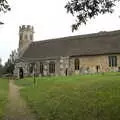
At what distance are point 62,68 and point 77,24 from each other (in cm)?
4143

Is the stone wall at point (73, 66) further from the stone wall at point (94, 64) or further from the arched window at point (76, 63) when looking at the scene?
the arched window at point (76, 63)

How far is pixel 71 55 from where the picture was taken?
54125 millimetres

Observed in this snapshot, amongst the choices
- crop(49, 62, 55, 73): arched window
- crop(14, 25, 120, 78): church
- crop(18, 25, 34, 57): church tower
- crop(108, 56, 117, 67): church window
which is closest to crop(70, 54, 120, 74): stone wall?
crop(14, 25, 120, 78): church

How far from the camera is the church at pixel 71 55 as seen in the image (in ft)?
164

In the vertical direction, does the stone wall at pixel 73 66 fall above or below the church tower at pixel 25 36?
below

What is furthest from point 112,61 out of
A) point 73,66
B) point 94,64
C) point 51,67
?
point 51,67

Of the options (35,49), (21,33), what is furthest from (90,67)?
(21,33)

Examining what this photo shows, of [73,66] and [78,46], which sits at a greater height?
[78,46]

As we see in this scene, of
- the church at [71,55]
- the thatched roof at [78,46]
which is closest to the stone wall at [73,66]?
the church at [71,55]

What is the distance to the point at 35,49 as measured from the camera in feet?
213

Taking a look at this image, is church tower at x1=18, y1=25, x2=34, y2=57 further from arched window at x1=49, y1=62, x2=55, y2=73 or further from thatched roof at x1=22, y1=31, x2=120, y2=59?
arched window at x1=49, y1=62, x2=55, y2=73

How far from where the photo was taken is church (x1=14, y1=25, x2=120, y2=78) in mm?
50000

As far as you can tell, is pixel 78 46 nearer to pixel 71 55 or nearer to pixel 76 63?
pixel 71 55

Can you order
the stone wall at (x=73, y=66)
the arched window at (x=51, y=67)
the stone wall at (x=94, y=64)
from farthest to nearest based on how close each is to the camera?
the arched window at (x=51, y=67)
the stone wall at (x=73, y=66)
the stone wall at (x=94, y=64)
